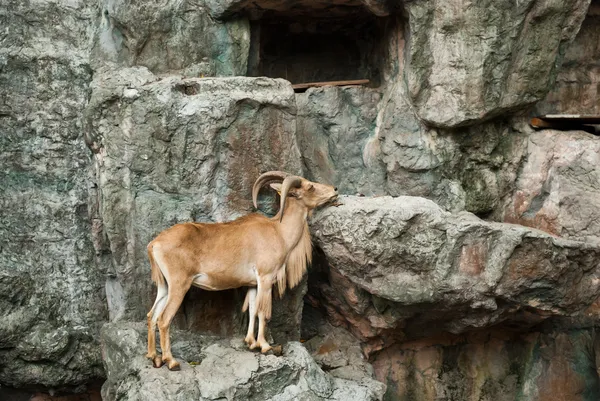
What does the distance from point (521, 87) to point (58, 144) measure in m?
5.05

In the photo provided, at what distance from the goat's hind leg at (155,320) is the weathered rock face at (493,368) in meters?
3.06

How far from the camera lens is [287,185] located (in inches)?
284

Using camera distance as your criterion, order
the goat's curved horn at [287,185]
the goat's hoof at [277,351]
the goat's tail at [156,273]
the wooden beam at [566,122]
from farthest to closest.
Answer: the wooden beam at [566,122]
the goat's hoof at [277,351]
the goat's curved horn at [287,185]
the goat's tail at [156,273]

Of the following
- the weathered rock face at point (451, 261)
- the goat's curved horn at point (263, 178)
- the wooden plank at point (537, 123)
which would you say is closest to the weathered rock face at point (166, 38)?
the goat's curved horn at point (263, 178)

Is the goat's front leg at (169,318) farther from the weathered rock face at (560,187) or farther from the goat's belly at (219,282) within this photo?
the weathered rock face at (560,187)

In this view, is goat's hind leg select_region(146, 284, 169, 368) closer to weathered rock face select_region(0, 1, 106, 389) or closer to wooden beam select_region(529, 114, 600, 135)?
weathered rock face select_region(0, 1, 106, 389)

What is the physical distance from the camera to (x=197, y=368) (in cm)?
700

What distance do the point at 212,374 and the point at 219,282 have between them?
79cm

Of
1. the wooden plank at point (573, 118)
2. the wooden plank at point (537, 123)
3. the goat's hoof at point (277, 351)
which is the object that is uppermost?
the wooden plank at point (573, 118)

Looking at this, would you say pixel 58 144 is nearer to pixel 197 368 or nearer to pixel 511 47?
pixel 197 368

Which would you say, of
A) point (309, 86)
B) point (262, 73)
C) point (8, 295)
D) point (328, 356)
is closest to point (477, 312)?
point (328, 356)

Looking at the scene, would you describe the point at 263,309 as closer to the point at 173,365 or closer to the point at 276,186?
the point at 173,365

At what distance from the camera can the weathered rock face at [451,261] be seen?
7527 millimetres

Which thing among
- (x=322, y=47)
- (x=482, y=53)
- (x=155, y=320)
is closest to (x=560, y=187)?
(x=482, y=53)
